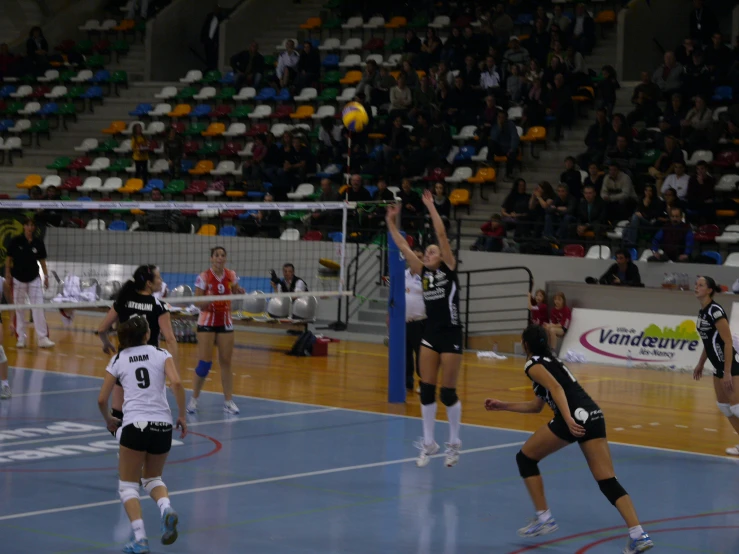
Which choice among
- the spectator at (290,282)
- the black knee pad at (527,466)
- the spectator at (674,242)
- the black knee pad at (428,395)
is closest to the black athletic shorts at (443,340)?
the black knee pad at (428,395)

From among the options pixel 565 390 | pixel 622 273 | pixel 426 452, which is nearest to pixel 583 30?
pixel 622 273

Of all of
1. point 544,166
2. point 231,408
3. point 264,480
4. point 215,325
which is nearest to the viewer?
point 264,480

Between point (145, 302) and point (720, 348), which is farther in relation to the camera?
point (720, 348)

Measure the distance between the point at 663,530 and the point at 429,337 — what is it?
107 inches

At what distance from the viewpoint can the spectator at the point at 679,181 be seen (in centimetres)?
1948

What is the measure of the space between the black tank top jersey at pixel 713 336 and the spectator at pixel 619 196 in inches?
376

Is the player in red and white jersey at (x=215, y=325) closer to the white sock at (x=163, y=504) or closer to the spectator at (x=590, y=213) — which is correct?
the white sock at (x=163, y=504)

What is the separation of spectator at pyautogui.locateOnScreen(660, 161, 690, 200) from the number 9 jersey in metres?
9.79

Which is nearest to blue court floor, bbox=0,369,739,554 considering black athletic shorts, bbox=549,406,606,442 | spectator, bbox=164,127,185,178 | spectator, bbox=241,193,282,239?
black athletic shorts, bbox=549,406,606,442

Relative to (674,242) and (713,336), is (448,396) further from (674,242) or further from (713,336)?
(674,242)

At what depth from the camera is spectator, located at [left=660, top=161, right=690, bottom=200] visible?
19.5 meters

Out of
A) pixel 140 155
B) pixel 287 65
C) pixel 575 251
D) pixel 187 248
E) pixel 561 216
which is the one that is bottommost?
pixel 187 248

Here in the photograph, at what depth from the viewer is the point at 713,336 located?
408 inches

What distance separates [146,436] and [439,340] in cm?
350
